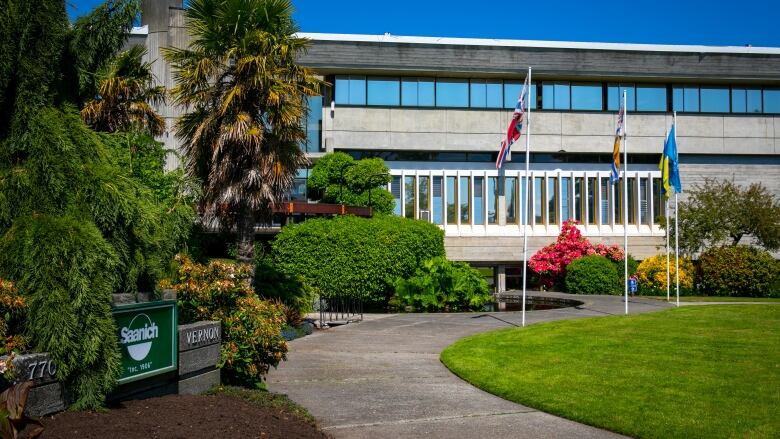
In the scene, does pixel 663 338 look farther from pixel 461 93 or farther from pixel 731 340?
pixel 461 93

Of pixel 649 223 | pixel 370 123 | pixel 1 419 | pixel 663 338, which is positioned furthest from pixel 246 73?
pixel 649 223

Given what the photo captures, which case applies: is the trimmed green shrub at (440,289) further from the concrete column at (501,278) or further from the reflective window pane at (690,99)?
the reflective window pane at (690,99)

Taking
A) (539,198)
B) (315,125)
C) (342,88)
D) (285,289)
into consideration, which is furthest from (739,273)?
(285,289)

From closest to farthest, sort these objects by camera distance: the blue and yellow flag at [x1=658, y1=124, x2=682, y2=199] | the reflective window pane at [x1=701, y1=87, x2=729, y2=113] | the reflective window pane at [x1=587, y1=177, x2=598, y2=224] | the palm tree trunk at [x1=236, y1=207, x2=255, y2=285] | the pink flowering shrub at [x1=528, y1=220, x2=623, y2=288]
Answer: the palm tree trunk at [x1=236, y1=207, x2=255, y2=285] → the blue and yellow flag at [x1=658, y1=124, x2=682, y2=199] → the pink flowering shrub at [x1=528, y1=220, x2=623, y2=288] → the reflective window pane at [x1=587, y1=177, x2=598, y2=224] → the reflective window pane at [x1=701, y1=87, x2=729, y2=113]

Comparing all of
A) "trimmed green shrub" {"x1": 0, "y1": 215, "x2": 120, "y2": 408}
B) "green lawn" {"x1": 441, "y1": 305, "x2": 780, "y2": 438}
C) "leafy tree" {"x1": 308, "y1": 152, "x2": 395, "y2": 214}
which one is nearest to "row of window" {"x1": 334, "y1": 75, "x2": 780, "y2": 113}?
"leafy tree" {"x1": 308, "y1": 152, "x2": 395, "y2": 214}

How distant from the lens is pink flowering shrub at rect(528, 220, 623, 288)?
37656 millimetres

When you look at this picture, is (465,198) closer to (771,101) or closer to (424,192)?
(424,192)

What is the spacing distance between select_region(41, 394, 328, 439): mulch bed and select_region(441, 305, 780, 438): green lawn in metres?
4.04

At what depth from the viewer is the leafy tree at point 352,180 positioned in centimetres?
3216

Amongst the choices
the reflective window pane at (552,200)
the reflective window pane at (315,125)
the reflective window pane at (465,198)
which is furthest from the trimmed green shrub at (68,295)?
the reflective window pane at (552,200)

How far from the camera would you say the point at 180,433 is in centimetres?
700

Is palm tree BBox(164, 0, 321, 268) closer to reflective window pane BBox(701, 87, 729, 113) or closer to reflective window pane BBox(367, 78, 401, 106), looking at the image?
reflective window pane BBox(367, 78, 401, 106)

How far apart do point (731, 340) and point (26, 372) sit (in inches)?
582

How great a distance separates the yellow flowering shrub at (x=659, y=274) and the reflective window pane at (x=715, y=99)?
11295mm
